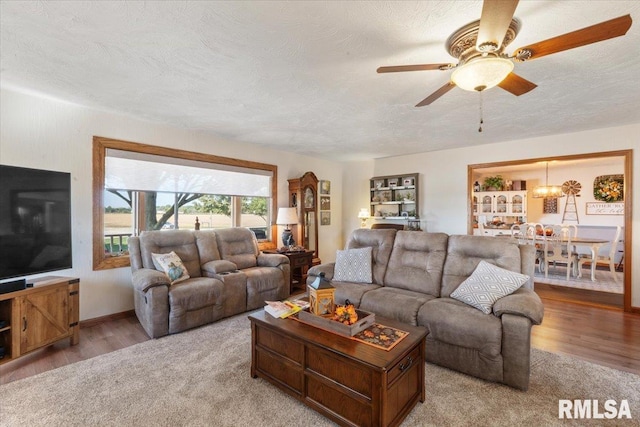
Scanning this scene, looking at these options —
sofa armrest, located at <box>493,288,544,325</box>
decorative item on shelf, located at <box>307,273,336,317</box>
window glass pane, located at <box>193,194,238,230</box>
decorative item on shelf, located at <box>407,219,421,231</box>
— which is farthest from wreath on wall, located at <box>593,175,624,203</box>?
window glass pane, located at <box>193,194,238,230</box>

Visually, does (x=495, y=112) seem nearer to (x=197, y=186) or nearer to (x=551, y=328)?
(x=551, y=328)

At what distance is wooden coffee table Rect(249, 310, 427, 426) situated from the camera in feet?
5.26

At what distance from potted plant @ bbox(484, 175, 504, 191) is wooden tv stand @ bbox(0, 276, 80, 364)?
9.25m

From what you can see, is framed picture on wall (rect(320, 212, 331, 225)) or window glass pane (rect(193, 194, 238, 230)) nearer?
window glass pane (rect(193, 194, 238, 230))

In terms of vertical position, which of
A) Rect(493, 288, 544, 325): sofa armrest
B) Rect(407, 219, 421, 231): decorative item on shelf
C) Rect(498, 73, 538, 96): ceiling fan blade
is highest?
Rect(498, 73, 538, 96): ceiling fan blade

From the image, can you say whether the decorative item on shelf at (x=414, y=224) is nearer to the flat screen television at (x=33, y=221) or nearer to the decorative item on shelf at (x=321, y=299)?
the decorative item on shelf at (x=321, y=299)

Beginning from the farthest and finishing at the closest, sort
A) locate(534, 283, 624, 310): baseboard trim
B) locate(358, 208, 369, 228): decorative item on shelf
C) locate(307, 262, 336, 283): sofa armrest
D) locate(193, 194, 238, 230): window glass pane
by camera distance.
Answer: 1. locate(358, 208, 369, 228): decorative item on shelf
2. locate(193, 194, 238, 230): window glass pane
3. locate(534, 283, 624, 310): baseboard trim
4. locate(307, 262, 336, 283): sofa armrest

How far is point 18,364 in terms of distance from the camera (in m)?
2.46

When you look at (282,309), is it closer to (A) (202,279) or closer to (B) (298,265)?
(A) (202,279)

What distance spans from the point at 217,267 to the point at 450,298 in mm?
2613

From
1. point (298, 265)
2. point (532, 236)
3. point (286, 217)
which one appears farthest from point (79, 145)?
point (532, 236)

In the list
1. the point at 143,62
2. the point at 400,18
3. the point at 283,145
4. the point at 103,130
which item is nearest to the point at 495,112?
the point at 400,18

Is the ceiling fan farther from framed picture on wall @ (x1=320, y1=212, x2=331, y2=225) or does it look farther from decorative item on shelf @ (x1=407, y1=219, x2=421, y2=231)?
framed picture on wall @ (x1=320, y1=212, x2=331, y2=225)

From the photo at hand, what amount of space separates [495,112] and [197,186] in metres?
4.01
